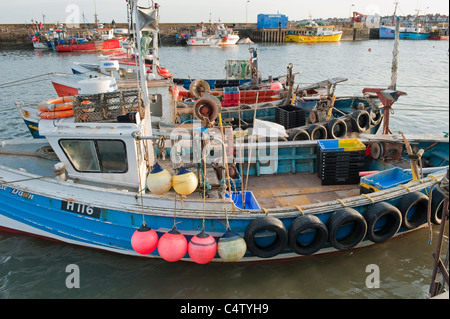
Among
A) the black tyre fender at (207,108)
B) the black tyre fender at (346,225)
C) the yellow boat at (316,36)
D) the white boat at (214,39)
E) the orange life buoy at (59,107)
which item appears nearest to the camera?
the black tyre fender at (346,225)

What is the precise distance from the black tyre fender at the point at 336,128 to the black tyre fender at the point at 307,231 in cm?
499

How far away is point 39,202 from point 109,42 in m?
52.6

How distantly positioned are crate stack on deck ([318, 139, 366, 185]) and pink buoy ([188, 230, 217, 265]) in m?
3.57

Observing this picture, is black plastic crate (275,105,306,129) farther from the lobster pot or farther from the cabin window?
the cabin window

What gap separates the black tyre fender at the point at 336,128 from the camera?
10784mm

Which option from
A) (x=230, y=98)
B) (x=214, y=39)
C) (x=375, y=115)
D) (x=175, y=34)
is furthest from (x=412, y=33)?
(x=230, y=98)

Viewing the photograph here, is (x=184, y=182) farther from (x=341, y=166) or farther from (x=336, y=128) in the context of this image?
(x=336, y=128)

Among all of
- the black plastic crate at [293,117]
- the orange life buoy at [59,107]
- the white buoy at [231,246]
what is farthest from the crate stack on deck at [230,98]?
the white buoy at [231,246]

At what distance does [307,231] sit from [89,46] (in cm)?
5481

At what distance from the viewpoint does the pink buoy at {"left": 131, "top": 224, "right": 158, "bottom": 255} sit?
6.00 m

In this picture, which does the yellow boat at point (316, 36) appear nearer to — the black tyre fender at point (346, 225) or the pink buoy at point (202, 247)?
the black tyre fender at point (346, 225)

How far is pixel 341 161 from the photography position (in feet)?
26.9

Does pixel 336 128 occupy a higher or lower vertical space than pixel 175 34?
lower

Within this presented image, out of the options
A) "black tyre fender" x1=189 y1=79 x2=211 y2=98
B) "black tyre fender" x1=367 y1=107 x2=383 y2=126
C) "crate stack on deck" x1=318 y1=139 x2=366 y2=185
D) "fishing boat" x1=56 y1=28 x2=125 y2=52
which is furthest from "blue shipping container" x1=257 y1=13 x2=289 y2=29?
"crate stack on deck" x1=318 y1=139 x2=366 y2=185
